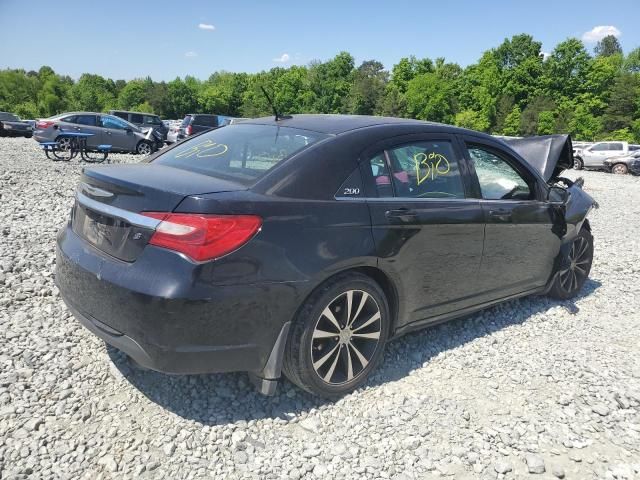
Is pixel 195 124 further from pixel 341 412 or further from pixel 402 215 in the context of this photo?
pixel 341 412

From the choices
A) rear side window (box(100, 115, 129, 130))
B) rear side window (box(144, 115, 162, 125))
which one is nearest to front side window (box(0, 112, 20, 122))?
rear side window (box(144, 115, 162, 125))

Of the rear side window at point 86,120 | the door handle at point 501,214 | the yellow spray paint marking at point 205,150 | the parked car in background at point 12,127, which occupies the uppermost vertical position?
the yellow spray paint marking at point 205,150

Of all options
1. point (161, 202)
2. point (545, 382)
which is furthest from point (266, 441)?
point (545, 382)

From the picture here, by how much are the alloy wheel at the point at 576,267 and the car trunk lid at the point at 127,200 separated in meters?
3.72

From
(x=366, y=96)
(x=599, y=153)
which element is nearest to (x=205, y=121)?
(x=599, y=153)

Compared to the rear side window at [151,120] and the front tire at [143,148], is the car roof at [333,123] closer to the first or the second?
the front tire at [143,148]

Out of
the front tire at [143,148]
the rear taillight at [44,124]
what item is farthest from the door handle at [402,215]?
the rear taillight at [44,124]

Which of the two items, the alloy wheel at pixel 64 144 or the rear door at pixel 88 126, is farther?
the rear door at pixel 88 126

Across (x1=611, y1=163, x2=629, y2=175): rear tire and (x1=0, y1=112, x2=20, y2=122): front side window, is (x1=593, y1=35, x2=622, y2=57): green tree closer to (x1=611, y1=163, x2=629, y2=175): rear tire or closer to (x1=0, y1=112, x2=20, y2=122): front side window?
(x1=611, y1=163, x2=629, y2=175): rear tire

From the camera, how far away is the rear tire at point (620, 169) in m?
25.8

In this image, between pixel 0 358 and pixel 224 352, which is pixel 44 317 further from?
pixel 224 352

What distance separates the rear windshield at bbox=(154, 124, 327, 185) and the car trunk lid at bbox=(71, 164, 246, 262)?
144 millimetres

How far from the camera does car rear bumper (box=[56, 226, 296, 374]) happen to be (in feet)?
7.77

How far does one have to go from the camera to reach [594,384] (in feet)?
11.3
